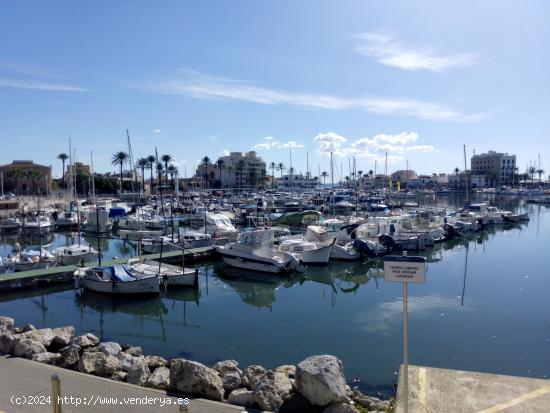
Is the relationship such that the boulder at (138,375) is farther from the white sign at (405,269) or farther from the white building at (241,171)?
the white building at (241,171)

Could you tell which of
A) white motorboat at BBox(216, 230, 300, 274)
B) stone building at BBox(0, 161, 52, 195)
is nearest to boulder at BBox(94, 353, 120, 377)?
white motorboat at BBox(216, 230, 300, 274)

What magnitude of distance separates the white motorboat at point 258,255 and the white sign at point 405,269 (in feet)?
74.1

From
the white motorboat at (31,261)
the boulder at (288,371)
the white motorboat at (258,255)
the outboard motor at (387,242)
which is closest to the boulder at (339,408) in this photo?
the boulder at (288,371)

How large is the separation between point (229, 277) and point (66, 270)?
10361 mm

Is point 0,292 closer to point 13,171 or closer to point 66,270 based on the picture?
point 66,270

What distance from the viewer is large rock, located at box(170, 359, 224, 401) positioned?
9.26 meters

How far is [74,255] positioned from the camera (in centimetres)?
3133

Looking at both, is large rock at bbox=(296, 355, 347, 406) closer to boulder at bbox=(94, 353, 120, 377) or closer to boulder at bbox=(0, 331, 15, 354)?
boulder at bbox=(94, 353, 120, 377)

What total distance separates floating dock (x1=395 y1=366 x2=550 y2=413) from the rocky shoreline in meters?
0.91

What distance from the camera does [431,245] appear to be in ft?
141

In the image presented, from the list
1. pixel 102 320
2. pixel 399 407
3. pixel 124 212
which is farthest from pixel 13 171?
pixel 399 407

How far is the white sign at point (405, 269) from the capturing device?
7141 millimetres

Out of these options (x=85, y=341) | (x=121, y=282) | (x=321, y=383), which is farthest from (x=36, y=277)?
(x=321, y=383)

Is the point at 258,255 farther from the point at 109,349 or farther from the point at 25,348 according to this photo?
the point at 25,348
